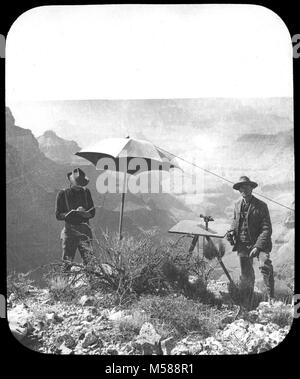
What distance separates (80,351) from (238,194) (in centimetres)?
208

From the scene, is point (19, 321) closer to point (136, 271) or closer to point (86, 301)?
point (86, 301)

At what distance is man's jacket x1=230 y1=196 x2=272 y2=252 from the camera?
486 cm

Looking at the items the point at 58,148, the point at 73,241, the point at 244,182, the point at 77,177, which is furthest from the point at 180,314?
the point at 58,148

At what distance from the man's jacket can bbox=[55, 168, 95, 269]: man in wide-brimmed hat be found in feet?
4.62

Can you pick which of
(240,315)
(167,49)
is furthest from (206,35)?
(240,315)

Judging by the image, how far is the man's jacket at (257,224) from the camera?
486 cm

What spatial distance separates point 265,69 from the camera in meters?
4.76

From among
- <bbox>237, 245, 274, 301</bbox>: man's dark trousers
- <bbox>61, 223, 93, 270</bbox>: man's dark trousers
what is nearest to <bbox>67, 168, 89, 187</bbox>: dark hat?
<bbox>61, 223, 93, 270</bbox>: man's dark trousers

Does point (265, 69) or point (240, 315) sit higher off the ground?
point (265, 69)

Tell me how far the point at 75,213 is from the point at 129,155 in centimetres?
79

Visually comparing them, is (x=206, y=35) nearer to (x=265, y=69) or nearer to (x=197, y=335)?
(x=265, y=69)

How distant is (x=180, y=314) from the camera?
4.61 metres

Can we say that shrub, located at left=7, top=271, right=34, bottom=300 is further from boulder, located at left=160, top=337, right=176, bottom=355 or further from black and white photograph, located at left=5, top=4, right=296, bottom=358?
boulder, located at left=160, top=337, right=176, bottom=355

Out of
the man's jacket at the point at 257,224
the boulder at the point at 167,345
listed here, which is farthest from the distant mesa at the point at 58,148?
the boulder at the point at 167,345
